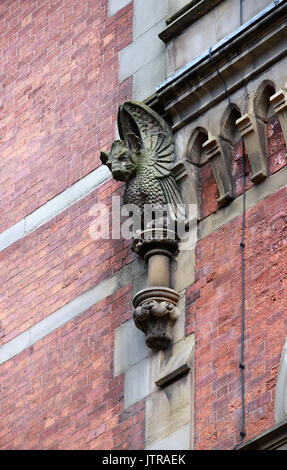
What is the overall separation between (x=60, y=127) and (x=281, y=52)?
2.97 metres

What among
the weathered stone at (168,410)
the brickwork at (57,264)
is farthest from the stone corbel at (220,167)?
the weathered stone at (168,410)

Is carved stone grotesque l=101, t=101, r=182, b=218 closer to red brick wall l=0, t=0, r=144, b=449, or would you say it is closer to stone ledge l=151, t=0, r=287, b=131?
stone ledge l=151, t=0, r=287, b=131

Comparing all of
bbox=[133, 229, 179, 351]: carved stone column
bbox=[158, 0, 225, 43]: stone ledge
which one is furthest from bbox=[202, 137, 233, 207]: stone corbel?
bbox=[158, 0, 225, 43]: stone ledge

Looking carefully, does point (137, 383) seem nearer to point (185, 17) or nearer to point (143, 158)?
point (143, 158)

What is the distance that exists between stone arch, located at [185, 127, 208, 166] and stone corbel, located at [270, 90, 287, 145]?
867 millimetres

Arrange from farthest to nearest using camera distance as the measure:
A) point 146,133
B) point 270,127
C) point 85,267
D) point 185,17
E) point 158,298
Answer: point 185,17 < point 85,267 < point 146,133 < point 270,127 < point 158,298

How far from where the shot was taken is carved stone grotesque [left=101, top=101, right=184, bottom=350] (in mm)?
12680

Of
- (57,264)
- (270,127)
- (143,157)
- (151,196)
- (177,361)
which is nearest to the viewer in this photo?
(177,361)

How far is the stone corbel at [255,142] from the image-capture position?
12641 millimetres

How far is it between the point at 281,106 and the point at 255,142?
0.35 m

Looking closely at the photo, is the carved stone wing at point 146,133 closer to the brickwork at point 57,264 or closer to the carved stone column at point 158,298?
the brickwork at point 57,264

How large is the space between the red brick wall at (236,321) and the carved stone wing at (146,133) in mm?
993

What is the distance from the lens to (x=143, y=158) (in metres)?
13.5

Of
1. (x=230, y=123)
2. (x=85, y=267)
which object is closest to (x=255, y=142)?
(x=230, y=123)
